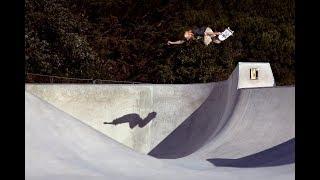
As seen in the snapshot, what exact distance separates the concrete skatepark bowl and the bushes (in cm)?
903

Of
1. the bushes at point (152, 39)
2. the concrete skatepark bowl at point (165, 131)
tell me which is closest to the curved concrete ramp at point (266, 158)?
the concrete skatepark bowl at point (165, 131)

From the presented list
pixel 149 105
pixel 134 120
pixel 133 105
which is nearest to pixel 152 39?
pixel 149 105

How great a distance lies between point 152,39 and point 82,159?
2573 cm

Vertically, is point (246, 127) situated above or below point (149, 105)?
below

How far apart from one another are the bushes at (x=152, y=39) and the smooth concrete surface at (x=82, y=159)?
53.9 ft

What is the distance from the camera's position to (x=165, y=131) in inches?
542

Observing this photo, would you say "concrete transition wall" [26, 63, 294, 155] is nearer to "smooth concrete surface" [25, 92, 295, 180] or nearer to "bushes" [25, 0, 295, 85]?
"smooth concrete surface" [25, 92, 295, 180]

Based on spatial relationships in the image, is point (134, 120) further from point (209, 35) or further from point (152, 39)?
point (152, 39)

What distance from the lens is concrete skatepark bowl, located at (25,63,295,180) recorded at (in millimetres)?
5449

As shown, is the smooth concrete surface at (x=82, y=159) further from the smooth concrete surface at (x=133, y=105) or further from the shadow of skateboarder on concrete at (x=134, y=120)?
the shadow of skateboarder on concrete at (x=134, y=120)
